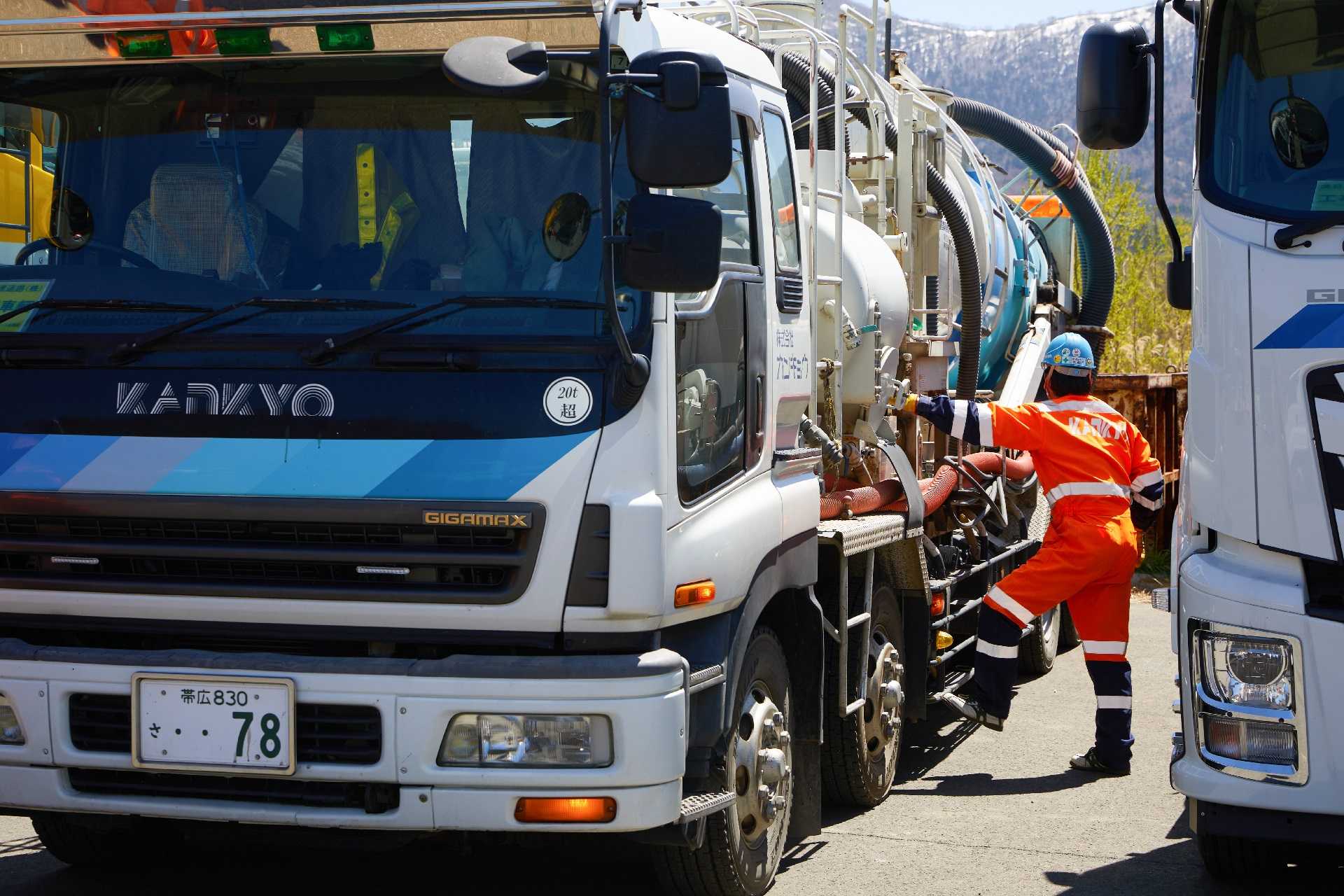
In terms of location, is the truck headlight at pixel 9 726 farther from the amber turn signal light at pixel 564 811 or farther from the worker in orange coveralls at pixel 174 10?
the worker in orange coveralls at pixel 174 10

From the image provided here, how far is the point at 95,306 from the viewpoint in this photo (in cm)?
448

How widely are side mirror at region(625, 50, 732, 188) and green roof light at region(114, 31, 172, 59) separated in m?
1.38

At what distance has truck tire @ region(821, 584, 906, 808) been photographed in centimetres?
615

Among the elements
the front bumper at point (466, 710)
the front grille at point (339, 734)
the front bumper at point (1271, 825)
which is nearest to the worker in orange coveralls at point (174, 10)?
the front bumper at point (466, 710)

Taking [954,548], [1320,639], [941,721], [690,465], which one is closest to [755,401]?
[690,465]

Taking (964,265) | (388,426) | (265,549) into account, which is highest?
(964,265)

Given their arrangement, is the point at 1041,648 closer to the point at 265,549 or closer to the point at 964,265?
the point at 964,265

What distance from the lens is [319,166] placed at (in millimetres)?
4512

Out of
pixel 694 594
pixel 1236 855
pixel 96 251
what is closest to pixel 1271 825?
pixel 1236 855

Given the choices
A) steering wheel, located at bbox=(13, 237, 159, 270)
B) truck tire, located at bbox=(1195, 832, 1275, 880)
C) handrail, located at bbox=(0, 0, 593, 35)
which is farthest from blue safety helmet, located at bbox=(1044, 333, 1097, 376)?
steering wheel, located at bbox=(13, 237, 159, 270)

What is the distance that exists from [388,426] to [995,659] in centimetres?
389

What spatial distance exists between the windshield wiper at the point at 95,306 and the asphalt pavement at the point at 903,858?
1.63m

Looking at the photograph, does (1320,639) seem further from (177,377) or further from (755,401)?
(177,377)

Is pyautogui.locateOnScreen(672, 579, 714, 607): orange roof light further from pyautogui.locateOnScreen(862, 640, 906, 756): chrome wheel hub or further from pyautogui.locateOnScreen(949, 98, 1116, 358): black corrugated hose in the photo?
pyautogui.locateOnScreen(949, 98, 1116, 358): black corrugated hose
